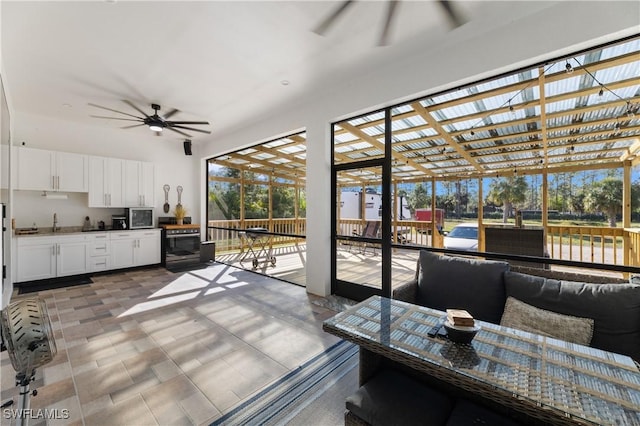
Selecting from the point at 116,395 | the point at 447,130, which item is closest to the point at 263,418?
the point at 116,395

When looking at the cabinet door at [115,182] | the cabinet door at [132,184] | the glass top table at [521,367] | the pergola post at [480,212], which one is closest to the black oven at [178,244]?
the cabinet door at [132,184]

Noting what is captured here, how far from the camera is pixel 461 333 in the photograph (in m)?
1.37

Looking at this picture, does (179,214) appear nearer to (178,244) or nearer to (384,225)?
(178,244)

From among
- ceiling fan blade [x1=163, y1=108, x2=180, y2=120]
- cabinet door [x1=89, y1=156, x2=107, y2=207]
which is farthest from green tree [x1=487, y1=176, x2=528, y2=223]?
cabinet door [x1=89, y1=156, x2=107, y2=207]

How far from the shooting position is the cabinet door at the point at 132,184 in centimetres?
568

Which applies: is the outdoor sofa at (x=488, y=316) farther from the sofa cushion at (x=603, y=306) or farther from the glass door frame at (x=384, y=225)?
the glass door frame at (x=384, y=225)

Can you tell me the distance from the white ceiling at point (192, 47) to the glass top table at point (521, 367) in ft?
8.36

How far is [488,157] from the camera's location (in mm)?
4004

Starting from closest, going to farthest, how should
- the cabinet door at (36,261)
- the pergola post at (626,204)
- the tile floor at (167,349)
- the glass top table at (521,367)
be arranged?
the glass top table at (521,367), the tile floor at (167,349), the pergola post at (626,204), the cabinet door at (36,261)

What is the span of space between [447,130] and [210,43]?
329 centimetres

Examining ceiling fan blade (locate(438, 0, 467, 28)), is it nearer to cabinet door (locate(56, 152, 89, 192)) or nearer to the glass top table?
the glass top table

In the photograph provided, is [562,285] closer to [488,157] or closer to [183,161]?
[488,157]

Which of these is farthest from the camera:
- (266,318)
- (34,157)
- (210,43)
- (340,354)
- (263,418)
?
(34,157)

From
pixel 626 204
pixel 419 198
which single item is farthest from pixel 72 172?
pixel 626 204
